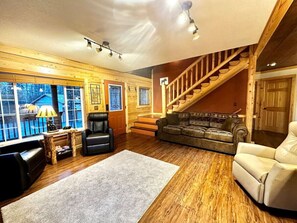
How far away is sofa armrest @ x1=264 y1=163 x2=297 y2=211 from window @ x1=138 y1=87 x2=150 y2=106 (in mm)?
5091

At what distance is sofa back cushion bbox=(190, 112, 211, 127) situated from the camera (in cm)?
406

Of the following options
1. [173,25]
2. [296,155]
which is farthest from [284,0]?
[296,155]

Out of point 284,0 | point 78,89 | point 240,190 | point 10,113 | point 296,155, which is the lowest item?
point 240,190

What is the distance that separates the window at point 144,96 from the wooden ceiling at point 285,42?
4.38m

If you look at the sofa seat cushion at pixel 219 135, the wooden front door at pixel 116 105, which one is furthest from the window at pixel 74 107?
the sofa seat cushion at pixel 219 135

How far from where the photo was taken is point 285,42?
8.69ft

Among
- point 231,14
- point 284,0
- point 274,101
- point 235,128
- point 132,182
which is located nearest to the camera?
point 284,0

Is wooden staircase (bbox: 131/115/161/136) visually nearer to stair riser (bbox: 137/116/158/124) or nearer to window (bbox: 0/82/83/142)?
stair riser (bbox: 137/116/158/124)

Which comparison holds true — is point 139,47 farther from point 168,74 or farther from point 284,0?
point 168,74

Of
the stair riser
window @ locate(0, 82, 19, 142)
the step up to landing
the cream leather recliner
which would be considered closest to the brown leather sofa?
the step up to landing

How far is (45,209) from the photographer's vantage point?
1.62 metres

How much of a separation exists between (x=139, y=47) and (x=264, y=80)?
5045 mm

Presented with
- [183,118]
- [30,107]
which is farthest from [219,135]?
[30,107]

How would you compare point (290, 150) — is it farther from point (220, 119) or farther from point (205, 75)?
point (205, 75)
